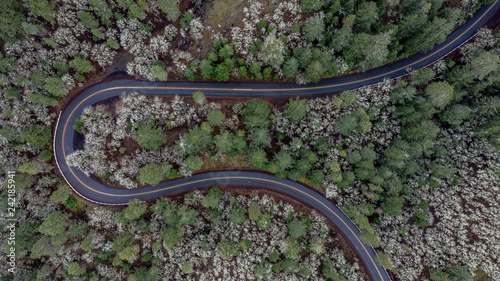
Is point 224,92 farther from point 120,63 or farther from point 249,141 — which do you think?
point 120,63

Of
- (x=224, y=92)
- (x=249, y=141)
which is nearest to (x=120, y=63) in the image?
(x=224, y=92)

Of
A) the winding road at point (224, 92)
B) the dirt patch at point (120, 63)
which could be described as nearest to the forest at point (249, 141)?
the dirt patch at point (120, 63)

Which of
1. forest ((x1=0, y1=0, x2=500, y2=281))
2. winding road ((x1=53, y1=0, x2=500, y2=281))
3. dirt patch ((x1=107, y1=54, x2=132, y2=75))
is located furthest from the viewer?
winding road ((x1=53, y1=0, x2=500, y2=281))

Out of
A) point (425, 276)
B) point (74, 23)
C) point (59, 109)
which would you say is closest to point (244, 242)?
point (425, 276)

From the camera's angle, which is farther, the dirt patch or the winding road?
the winding road

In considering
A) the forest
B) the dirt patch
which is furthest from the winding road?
the dirt patch

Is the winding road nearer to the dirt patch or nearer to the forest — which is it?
the forest

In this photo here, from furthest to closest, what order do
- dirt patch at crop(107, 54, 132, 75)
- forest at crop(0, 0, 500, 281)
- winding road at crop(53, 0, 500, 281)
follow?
winding road at crop(53, 0, 500, 281) < dirt patch at crop(107, 54, 132, 75) < forest at crop(0, 0, 500, 281)

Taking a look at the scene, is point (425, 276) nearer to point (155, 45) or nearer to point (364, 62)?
point (364, 62)

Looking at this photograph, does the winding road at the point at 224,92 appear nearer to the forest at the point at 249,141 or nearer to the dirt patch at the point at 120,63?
the forest at the point at 249,141
